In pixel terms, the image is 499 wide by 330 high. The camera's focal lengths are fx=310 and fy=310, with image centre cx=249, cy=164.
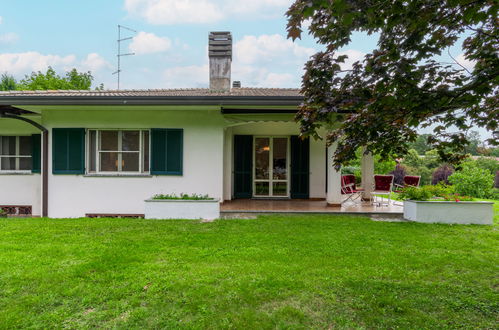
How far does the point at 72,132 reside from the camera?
26.4ft

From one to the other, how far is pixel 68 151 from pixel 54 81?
29.3 metres

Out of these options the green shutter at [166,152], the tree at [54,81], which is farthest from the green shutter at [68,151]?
the tree at [54,81]

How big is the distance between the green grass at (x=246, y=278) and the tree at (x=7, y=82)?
35002mm

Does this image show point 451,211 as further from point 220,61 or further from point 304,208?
point 220,61

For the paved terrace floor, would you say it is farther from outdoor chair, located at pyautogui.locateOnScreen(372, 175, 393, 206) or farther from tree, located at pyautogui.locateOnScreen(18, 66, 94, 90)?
tree, located at pyautogui.locateOnScreen(18, 66, 94, 90)

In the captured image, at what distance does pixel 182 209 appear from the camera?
714 centimetres

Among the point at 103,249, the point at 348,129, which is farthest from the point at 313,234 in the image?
the point at 103,249

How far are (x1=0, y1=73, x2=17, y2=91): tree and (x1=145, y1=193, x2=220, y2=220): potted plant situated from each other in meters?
35.0

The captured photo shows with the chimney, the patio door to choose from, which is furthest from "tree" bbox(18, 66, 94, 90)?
the patio door

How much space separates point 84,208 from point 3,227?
2.03 meters

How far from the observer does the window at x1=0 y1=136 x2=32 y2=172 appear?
902 cm

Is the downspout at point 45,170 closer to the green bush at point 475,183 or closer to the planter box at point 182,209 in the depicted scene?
the planter box at point 182,209

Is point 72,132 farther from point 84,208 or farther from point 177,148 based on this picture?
point 177,148

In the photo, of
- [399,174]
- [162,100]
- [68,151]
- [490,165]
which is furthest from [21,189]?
[490,165]
